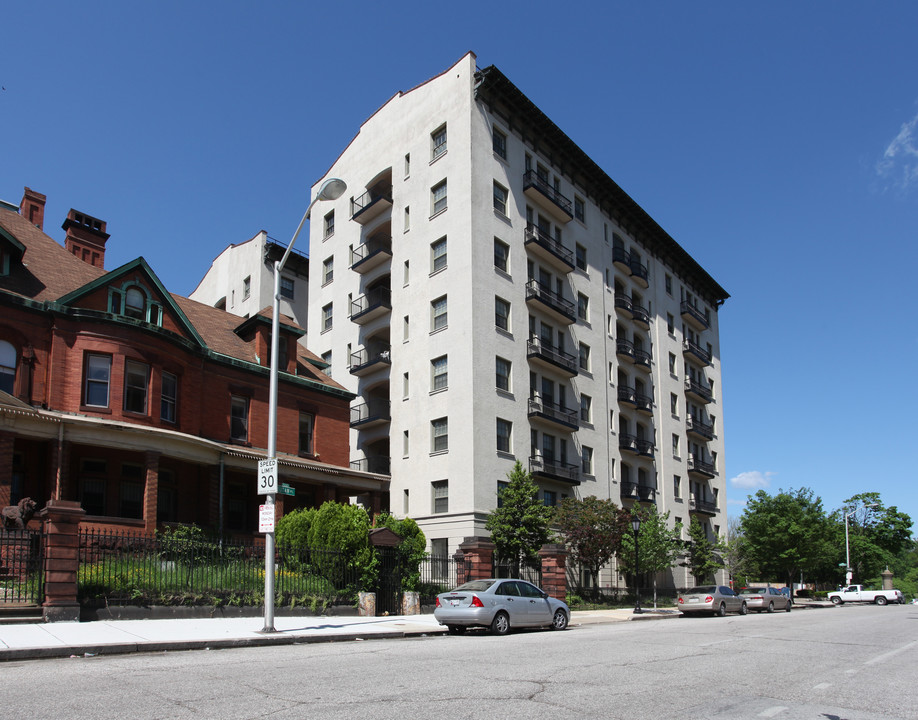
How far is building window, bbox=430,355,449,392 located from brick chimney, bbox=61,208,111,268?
1681 centimetres

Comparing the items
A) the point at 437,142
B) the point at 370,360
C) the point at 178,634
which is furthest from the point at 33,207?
the point at 178,634

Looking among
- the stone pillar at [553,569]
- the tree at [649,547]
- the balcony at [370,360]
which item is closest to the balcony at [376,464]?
the balcony at [370,360]

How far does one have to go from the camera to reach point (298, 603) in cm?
2155

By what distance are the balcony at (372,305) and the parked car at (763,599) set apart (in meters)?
23.2

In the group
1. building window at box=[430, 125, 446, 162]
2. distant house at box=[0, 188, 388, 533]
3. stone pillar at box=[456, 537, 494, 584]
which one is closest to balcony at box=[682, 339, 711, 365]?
building window at box=[430, 125, 446, 162]

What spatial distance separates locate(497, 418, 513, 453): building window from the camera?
37344 mm

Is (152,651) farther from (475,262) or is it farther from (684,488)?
(684,488)

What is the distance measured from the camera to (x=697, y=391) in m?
59.8

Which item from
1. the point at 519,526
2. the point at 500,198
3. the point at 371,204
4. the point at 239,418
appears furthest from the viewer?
the point at 371,204

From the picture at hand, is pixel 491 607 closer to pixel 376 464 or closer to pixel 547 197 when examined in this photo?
pixel 376 464

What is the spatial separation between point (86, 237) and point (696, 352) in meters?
44.0

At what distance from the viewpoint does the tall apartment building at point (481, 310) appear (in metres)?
37.1

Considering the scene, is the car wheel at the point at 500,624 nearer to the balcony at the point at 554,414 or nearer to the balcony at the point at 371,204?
the balcony at the point at 554,414

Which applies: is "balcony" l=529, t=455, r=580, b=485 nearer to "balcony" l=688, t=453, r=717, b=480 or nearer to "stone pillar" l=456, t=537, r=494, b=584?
"stone pillar" l=456, t=537, r=494, b=584
